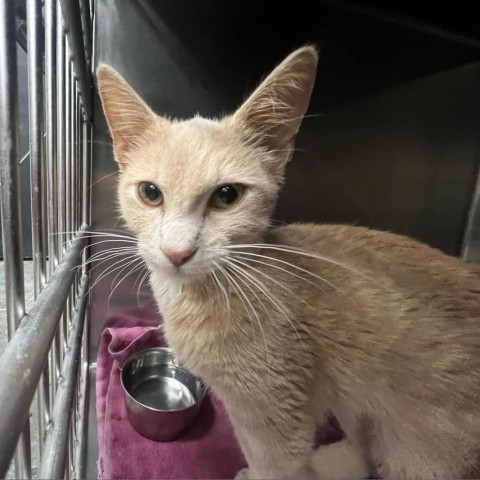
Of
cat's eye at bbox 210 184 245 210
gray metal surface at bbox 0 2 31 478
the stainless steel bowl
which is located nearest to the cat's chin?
cat's eye at bbox 210 184 245 210

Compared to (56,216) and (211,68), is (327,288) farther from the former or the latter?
(211,68)

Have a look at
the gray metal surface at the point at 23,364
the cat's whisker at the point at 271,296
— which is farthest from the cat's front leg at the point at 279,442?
the gray metal surface at the point at 23,364

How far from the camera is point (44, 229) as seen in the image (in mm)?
537

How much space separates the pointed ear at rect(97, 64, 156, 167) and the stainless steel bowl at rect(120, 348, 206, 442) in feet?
1.65

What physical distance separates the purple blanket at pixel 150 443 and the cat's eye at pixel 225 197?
1.86ft

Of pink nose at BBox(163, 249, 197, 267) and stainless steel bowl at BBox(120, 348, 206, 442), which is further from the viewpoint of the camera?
stainless steel bowl at BBox(120, 348, 206, 442)

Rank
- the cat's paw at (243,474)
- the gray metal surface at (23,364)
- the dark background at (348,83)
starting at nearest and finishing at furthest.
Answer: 1. the gray metal surface at (23,364)
2. the cat's paw at (243,474)
3. the dark background at (348,83)

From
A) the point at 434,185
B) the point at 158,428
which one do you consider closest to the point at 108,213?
the point at 158,428

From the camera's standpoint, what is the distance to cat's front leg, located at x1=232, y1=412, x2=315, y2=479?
660mm

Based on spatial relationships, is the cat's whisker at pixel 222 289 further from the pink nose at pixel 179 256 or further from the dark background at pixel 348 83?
the dark background at pixel 348 83

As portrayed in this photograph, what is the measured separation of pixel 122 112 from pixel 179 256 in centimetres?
30

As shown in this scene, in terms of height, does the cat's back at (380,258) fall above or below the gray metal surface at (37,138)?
below

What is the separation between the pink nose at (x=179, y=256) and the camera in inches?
22.3

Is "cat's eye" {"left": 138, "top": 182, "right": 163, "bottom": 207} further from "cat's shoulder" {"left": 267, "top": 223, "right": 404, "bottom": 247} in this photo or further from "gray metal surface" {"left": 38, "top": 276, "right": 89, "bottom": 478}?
"gray metal surface" {"left": 38, "top": 276, "right": 89, "bottom": 478}
